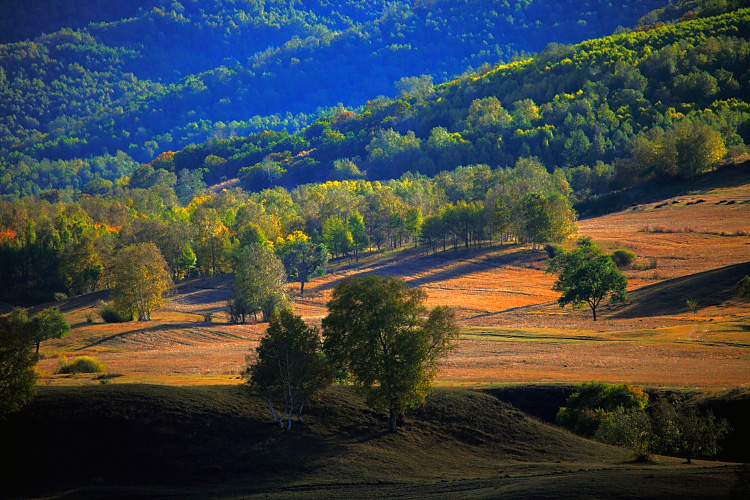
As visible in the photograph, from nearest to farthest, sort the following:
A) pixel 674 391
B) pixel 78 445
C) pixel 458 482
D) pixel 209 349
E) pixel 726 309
Result: pixel 458 482 → pixel 78 445 → pixel 674 391 → pixel 726 309 → pixel 209 349

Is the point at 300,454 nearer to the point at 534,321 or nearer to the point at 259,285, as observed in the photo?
the point at 534,321

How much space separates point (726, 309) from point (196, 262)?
121553 mm

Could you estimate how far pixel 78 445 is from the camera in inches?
1844

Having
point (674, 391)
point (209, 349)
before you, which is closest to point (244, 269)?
point (209, 349)

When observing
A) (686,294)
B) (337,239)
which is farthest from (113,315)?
(686,294)

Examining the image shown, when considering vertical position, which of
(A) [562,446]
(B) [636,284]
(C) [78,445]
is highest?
(B) [636,284]

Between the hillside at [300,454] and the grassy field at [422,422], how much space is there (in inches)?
5.5

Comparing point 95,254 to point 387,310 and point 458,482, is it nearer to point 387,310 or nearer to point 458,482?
point 387,310

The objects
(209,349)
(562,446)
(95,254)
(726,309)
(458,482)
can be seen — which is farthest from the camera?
(95,254)

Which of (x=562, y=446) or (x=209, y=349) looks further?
(x=209, y=349)

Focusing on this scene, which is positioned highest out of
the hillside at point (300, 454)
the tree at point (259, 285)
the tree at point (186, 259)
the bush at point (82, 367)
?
the tree at point (186, 259)

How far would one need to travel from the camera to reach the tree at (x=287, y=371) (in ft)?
175

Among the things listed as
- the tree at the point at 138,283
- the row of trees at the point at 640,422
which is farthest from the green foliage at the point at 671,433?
the tree at the point at 138,283

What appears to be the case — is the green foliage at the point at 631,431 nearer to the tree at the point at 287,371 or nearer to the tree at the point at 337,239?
the tree at the point at 287,371
